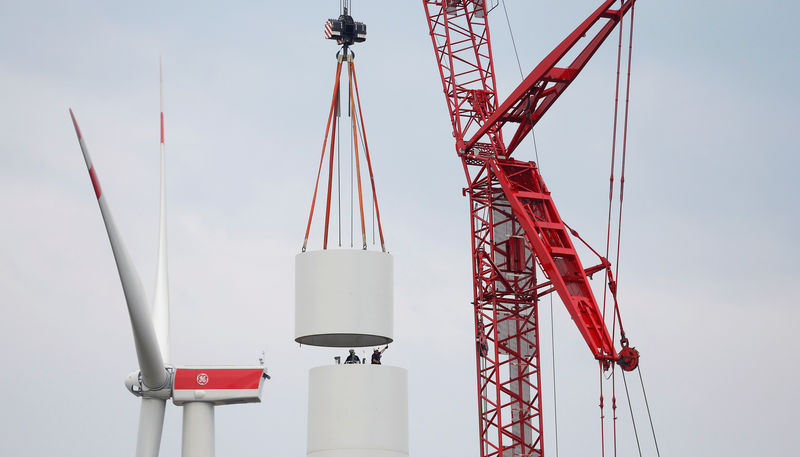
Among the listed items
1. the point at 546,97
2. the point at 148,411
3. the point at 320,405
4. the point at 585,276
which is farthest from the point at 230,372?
the point at 546,97

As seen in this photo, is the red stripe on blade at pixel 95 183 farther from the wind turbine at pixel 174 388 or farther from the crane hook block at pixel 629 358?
the crane hook block at pixel 629 358

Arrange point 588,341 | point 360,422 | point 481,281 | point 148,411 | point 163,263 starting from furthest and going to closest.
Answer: point 481,281 < point 588,341 < point 163,263 < point 148,411 < point 360,422

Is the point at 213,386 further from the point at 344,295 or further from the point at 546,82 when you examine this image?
the point at 546,82

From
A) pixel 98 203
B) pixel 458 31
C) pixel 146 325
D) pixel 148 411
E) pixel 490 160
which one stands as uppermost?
pixel 458 31

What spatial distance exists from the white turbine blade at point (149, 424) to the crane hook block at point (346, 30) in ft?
43.4

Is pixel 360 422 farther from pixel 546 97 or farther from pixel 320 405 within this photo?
pixel 546 97

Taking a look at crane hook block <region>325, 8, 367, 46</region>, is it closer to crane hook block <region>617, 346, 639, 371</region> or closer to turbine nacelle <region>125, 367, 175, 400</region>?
turbine nacelle <region>125, 367, 175, 400</region>

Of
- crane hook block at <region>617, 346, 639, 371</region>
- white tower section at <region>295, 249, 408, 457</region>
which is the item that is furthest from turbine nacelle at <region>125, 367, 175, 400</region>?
crane hook block at <region>617, 346, 639, 371</region>

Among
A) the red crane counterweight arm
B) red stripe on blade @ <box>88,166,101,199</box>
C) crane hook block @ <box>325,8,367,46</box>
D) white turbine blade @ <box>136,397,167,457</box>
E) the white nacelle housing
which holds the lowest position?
white turbine blade @ <box>136,397,167,457</box>

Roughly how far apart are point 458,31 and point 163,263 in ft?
158

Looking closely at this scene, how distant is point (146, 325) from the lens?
36.9 meters

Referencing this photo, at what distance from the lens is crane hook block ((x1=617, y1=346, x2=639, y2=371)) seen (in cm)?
6203

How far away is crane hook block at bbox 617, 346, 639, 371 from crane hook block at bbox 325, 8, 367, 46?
29509 mm

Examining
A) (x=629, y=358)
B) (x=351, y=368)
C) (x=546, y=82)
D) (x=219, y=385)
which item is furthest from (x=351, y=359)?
(x=546, y=82)
